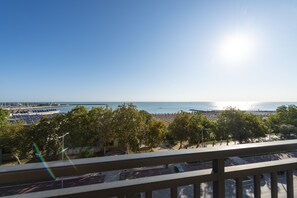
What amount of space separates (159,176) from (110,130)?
1432 cm

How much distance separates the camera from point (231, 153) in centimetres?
108

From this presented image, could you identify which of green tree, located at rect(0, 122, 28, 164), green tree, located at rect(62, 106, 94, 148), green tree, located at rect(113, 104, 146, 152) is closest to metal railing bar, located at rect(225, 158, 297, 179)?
green tree, located at rect(113, 104, 146, 152)

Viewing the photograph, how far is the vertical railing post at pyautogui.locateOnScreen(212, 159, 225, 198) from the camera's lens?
106 cm

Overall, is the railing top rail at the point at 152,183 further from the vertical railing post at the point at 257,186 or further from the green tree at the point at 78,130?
the green tree at the point at 78,130

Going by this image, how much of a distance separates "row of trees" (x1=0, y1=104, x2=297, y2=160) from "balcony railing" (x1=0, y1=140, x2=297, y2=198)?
13750 mm

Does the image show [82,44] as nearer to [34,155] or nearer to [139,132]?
Answer: [139,132]

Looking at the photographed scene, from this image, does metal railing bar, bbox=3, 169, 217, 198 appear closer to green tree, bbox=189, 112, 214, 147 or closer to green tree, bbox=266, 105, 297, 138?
green tree, bbox=189, 112, 214, 147

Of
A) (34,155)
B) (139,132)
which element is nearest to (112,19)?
(139,132)

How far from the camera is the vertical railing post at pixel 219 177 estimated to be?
1.06 m

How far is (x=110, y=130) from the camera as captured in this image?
14.8 meters

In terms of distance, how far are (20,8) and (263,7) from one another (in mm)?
8091

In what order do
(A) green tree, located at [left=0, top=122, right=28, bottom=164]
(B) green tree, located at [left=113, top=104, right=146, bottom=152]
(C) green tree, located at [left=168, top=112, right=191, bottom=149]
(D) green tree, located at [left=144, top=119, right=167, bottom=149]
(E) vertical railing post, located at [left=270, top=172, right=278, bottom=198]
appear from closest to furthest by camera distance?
(E) vertical railing post, located at [left=270, top=172, right=278, bottom=198]
(A) green tree, located at [left=0, top=122, right=28, bottom=164]
(B) green tree, located at [left=113, top=104, right=146, bottom=152]
(D) green tree, located at [left=144, top=119, right=167, bottom=149]
(C) green tree, located at [left=168, top=112, right=191, bottom=149]

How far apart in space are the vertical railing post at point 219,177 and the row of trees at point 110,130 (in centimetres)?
1377

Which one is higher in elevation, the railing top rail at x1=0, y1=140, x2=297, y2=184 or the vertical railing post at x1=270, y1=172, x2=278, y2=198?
Result: the railing top rail at x1=0, y1=140, x2=297, y2=184
